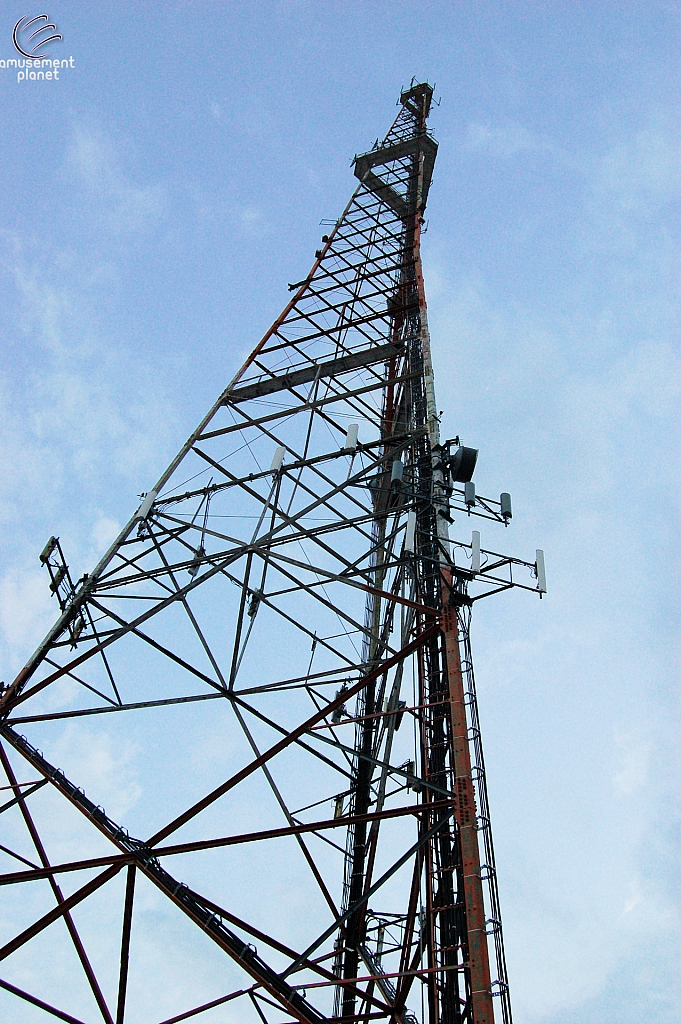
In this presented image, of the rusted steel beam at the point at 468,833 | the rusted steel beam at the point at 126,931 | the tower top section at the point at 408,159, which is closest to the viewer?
the rusted steel beam at the point at 468,833

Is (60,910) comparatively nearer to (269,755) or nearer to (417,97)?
(269,755)

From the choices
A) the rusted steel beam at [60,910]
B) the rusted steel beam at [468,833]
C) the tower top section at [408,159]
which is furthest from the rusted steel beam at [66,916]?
the tower top section at [408,159]

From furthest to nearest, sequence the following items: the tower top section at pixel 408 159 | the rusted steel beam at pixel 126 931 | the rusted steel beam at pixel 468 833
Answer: the tower top section at pixel 408 159, the rusted steel beam at pixel 126 931, the rusted steel beam at pixel 468 833

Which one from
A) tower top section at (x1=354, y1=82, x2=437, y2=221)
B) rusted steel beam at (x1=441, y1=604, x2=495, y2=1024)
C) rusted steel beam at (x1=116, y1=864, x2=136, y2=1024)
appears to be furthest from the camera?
tower top section at (x1=354, y1=82, x2=437, y2=221)

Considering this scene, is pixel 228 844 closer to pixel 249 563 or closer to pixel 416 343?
pixel 249 563

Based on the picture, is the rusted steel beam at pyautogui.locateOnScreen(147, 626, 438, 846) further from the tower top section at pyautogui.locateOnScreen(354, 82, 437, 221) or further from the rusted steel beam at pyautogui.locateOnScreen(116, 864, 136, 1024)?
the tower top section at pyautogui.locateOnScreen(354, 82, 437, 221)

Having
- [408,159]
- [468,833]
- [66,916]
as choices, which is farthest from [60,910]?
[408,159]

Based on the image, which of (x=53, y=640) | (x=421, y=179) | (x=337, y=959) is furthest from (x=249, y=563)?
(x=421, y=179)

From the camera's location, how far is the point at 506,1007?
9766 mm

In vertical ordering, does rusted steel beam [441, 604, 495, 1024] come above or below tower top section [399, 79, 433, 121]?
below

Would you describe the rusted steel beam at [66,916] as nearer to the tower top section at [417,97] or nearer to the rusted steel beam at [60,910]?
the rusted steel beam at [60,910]

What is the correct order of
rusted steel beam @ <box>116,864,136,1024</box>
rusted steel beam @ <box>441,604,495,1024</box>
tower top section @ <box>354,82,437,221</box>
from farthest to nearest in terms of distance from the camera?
tower top section @ <box>354,82,437,221</box> < rusted steel beam @ <box>116,864,136,1024</box> < rusted steel beam @ <box>441,604,495,1024</box>

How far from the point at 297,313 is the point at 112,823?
1226 centimetres

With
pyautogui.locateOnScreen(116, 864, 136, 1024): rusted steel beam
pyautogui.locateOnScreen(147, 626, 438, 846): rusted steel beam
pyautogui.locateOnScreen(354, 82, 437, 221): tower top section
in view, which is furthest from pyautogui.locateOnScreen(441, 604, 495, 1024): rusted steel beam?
pyautogui.locateOnScreen(354, 82, 437, 221): tower top section
